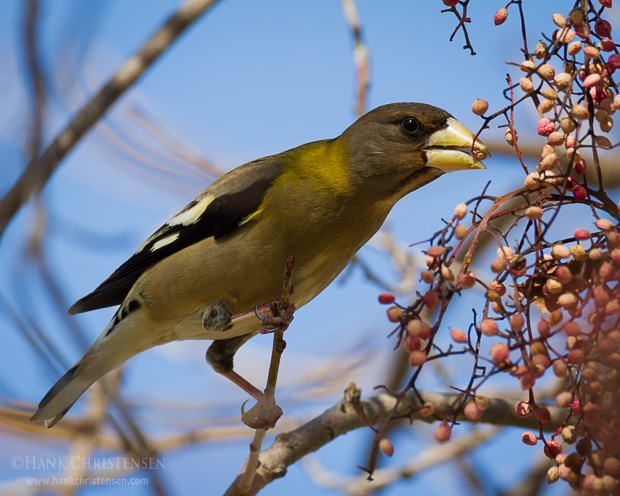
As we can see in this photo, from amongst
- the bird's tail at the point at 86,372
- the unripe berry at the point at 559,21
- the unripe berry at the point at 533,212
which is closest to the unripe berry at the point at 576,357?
the unripe berry at the point at 533,212

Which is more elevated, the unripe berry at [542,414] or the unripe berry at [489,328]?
the unripe berry at [489,328]

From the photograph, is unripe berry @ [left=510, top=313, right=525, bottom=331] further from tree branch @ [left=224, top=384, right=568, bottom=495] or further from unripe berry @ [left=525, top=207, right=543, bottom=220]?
tree branch @ [left=224, top=384, right=568, bottom=495]

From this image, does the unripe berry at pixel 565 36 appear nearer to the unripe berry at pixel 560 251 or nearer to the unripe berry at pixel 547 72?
the unripe berry at pixel 547 72

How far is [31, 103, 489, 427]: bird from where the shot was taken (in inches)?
137

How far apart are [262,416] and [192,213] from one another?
4.24 feet

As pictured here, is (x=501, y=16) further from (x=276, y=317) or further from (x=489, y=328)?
(x=276, y=317)

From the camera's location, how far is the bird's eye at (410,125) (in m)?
3.53

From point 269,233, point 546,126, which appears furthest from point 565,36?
point 269,233

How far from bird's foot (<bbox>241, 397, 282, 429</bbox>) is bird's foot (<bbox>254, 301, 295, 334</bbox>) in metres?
0.34

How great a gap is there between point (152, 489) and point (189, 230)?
2.32 metres

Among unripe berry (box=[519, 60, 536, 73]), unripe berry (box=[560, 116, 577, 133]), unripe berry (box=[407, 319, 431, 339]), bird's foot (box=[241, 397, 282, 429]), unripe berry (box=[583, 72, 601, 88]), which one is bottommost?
bird's foot (box=[241, 397, 282, 429])

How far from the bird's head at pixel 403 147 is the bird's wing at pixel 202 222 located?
0.51 m

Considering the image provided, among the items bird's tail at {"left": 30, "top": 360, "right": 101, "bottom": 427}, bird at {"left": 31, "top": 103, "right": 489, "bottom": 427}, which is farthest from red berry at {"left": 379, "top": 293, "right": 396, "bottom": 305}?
bird's tail at {"left": 30, "top": 360, "right": 101, "bottom": 427}

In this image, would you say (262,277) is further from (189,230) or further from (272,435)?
(272,435)
